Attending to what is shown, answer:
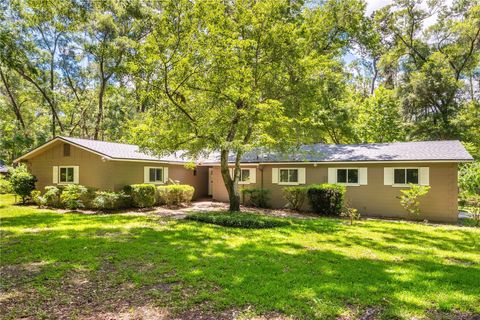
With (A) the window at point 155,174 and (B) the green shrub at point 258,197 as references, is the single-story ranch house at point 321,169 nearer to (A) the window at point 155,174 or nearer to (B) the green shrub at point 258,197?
(A) the window at point 155,174

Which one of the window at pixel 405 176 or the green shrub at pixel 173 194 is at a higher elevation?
the window at pixel 405 176

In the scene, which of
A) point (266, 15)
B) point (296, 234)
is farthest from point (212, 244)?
point (266, 15)

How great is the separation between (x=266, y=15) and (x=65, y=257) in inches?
414

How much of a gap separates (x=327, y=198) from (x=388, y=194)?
9.31ft

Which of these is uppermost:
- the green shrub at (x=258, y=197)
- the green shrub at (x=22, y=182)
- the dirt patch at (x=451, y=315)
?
the green shrub at (x=22, y=182)

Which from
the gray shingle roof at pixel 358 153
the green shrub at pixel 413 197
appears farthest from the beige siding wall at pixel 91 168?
the green shrub at pixel 413 197

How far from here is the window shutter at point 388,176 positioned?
14.2 meters

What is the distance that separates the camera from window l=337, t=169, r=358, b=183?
15086 millimetres

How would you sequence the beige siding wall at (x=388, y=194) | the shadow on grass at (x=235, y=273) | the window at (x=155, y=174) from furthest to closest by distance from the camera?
the window at (x=155, y=174), the beige siding wall at (x=388, y=194), the shadow on grass at (x=235, y=273)

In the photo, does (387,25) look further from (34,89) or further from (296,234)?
(34,89)

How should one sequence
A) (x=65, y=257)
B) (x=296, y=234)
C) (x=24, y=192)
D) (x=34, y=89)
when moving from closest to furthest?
(x=65, y=257)
(x=296, y=234)
(x=24, y=192)
(x=34, y=89)

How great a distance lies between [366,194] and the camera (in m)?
14.7

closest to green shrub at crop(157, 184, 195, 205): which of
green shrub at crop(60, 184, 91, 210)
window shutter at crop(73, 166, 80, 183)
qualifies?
green shrub at crop(60, 184, 91, 210)

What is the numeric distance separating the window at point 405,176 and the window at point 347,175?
171 cm
